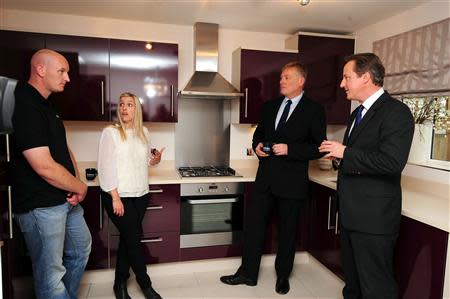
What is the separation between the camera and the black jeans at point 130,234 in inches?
86.0

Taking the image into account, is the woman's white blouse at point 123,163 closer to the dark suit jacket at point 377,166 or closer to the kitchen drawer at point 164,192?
the kitchen drawer at point 164,192

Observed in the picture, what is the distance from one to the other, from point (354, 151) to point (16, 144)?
65.8 inches

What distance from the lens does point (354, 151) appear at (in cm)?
170

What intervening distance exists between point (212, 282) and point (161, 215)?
2.22 feet

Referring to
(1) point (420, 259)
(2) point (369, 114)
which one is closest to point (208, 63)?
(2) point (369, 114)

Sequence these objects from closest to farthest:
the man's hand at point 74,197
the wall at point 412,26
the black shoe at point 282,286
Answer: the man's hand at point 74,197
the wall at point 412,26
the black shoe at point 282,286

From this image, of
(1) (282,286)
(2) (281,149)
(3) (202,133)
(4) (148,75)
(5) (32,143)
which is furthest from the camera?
(3) (202,133)

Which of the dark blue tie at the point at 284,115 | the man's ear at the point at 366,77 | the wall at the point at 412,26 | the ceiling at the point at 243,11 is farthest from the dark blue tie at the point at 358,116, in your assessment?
the ceiling at the point at 243,11

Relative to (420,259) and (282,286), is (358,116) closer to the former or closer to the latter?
(420,259)

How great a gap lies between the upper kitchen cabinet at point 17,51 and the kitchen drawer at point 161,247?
5.13 ft

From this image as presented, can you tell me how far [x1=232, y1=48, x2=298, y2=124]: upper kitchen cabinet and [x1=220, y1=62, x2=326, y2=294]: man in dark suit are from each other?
368 mm

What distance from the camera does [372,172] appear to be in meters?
1.66

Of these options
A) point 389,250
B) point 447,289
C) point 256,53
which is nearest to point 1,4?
point 256,53

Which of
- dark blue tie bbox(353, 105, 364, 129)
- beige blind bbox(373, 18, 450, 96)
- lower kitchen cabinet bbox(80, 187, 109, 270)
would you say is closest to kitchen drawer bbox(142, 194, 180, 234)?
lower kitchen cabinet bbox(80, 187, 109, 270)
